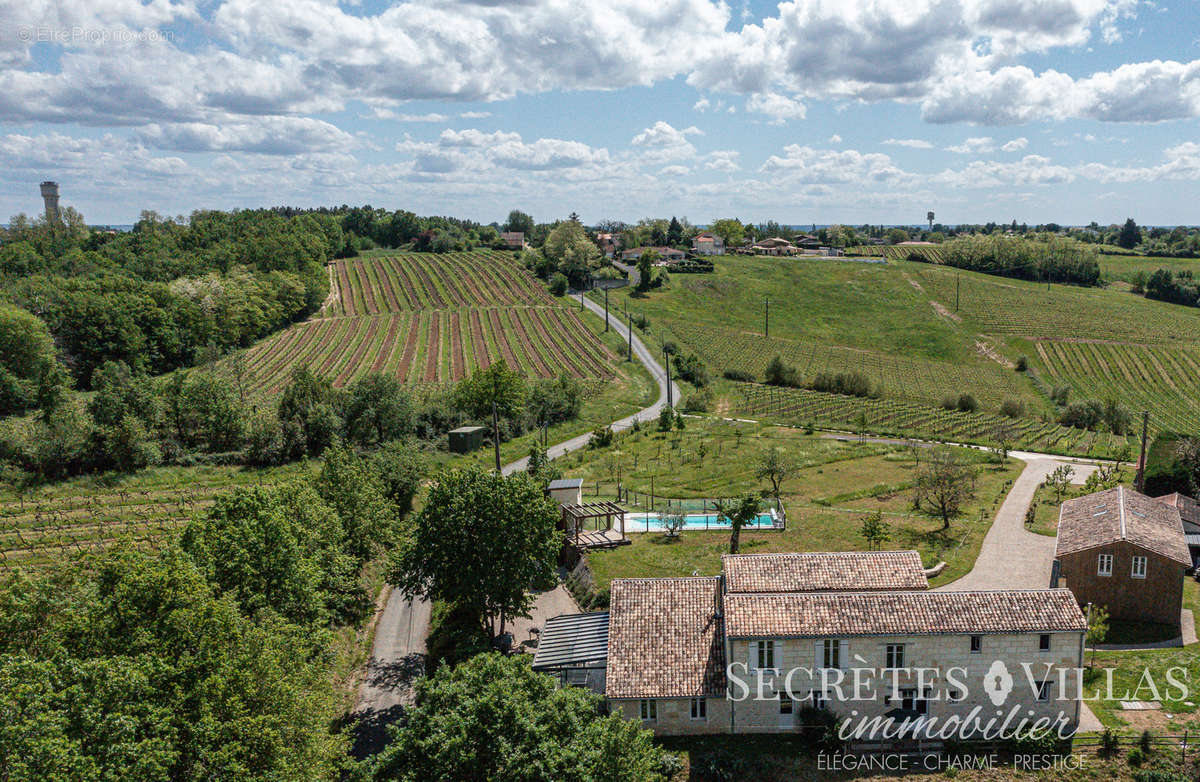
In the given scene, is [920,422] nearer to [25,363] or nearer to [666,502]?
[666,502]

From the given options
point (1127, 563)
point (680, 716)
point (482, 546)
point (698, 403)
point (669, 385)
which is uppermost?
point (482, 546)

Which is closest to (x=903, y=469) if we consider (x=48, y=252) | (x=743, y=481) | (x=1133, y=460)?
(x=743, y=481)

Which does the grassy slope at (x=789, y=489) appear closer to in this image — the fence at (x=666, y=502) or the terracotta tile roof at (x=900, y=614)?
the fence at (x=666, y=502)

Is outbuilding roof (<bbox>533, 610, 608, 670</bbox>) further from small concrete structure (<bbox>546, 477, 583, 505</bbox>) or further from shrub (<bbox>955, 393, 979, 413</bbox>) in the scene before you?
shrub (<bbox>955, 393, 979, 413</bbox>)

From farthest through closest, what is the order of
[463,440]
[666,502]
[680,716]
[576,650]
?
[463,440], [666,502], [576,650], [680,716]

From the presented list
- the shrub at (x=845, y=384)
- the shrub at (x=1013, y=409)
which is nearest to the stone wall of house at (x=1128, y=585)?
the shrub at (x=1013, y=409)

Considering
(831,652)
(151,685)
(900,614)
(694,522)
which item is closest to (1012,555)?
(900,614)
